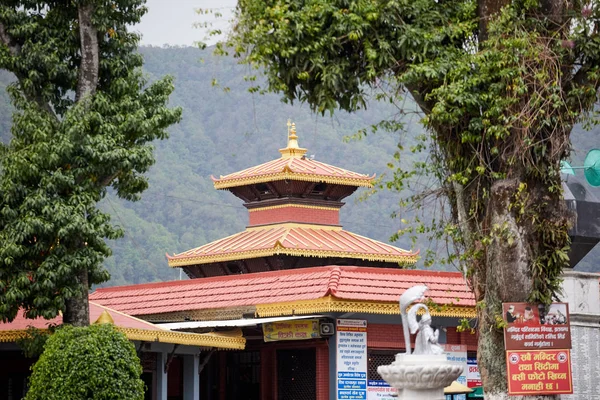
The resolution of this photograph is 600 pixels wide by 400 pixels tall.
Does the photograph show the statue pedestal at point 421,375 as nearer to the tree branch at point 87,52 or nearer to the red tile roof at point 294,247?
the tree branch at point 87,52

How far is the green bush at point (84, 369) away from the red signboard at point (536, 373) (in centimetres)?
587

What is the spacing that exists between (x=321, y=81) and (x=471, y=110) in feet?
4.96

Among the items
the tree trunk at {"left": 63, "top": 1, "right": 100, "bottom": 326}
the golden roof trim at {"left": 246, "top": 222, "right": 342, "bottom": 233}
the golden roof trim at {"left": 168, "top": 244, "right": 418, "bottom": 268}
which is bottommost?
the golden roof trim at {"left": 168, "top": 244, "right": 418, "bottom": 268}

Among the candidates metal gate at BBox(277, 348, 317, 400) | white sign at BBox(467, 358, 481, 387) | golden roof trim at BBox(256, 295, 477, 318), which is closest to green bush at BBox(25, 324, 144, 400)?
golden roof trim at BBox(256, 295, 477, 318)

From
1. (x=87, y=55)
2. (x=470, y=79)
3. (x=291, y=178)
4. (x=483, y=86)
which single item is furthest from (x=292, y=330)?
(x=470, y=79)

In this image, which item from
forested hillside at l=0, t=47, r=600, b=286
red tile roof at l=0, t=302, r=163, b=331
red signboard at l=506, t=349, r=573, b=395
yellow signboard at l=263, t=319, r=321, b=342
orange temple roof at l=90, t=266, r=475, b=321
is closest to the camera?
red signboard at l=506, t=349, r=573, b=395

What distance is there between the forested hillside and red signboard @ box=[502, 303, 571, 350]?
3987cm

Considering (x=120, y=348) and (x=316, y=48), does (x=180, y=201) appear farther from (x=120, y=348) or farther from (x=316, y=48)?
(x=316, y=48)

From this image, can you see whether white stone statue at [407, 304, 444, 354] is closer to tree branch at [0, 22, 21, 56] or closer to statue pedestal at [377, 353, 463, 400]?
statue pedestal at [377, 353, 463, 400]

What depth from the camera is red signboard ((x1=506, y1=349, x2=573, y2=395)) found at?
9.48m

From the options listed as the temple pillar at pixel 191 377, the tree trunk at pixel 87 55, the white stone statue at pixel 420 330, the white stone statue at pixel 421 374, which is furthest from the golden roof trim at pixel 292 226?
the white stone statue at pixel 421 374

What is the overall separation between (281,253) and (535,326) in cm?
1162

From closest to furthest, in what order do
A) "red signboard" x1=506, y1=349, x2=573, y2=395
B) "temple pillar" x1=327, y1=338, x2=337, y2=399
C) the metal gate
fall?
"red signboard" x1=506, y1=349, x2=573, y2=395 < "temple pillar" x1=327, y1=338, x2=337, y2=399 < the metal gate

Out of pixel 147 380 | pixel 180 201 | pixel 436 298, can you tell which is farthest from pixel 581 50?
pixel 180 201
